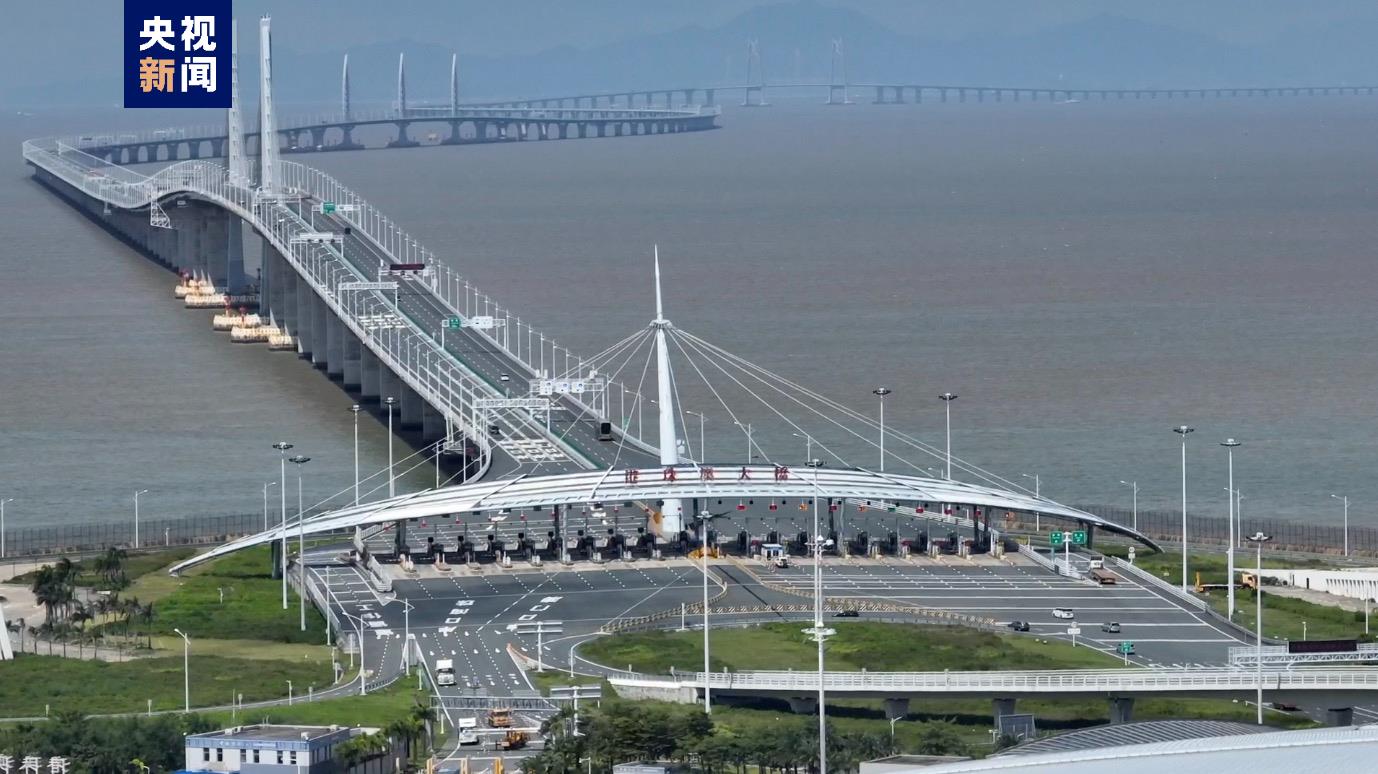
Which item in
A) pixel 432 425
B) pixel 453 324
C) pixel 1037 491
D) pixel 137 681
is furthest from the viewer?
pixel 453 324

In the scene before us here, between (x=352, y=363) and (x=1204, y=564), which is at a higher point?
(x=352, y=363)

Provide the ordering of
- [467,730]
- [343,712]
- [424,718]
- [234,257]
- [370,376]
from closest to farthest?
[424,718] → [467,730] → [343,712] → [370,376] → [234,257]

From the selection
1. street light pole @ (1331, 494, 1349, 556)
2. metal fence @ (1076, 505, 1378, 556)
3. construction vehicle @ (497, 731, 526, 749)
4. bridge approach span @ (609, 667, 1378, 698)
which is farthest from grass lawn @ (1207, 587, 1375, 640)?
construction vehicle @ (497, 731, 526, 749)

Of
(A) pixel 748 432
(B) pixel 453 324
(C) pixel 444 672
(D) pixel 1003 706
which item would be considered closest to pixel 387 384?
(B) pixel 453 324

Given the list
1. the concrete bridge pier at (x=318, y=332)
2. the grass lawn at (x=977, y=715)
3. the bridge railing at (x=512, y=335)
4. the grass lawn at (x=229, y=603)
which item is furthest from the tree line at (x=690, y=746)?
the concrete bridge pier at (x=318, y=332)

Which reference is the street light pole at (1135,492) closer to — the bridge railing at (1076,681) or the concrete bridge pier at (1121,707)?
the bridge railing at (1076,681)

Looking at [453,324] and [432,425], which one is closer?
[432,425]

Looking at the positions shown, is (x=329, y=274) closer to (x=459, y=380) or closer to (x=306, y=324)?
(x=306, y=324)
